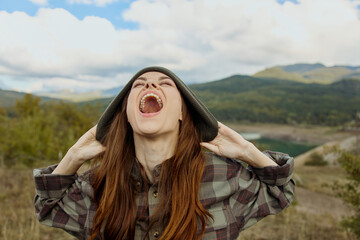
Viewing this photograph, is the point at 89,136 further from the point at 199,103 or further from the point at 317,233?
the point at 317,233

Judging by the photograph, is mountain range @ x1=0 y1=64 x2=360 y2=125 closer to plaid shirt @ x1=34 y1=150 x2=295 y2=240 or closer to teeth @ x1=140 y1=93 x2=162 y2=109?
plaid shirt @ x1=34 y1=150 x2=295 y2=240

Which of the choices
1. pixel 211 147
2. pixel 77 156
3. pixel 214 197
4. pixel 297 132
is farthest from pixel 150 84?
pixel 297 132

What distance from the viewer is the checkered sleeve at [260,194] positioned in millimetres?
1812

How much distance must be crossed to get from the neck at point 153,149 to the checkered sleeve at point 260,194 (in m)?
0.54

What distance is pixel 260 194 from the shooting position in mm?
1859

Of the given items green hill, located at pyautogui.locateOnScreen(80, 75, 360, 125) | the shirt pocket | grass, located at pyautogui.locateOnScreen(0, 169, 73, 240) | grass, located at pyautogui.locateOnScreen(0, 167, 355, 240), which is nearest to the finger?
the shirt pocket

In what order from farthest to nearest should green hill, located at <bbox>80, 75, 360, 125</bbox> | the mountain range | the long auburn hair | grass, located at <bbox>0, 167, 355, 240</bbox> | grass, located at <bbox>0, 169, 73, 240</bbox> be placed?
the mountain range < green hill, located at <bbox>80, 75, 360, 125</bbox> < grass, located at <bbox>0, 167, 355, 240</bbox> < grass, located at <bbox>0, 169, 73, 240</bbox> < the long auburn hair

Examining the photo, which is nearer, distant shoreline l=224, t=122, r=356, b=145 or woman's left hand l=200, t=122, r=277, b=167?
woman's left hand l=200, t=122, r=277, b=167

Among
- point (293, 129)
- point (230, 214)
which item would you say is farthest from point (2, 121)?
point (293, 129)

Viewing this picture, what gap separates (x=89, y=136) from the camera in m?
1.92

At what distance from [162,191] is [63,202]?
0.75 metres

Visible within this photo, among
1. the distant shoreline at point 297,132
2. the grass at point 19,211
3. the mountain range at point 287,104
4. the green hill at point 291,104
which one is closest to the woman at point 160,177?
the grass at point 19,211

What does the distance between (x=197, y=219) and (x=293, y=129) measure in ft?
278

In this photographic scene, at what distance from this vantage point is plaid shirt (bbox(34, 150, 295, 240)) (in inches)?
68.2
